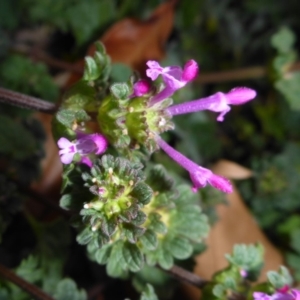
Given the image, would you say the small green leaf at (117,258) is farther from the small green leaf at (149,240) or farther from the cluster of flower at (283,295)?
the cluster of flower at (283,295)

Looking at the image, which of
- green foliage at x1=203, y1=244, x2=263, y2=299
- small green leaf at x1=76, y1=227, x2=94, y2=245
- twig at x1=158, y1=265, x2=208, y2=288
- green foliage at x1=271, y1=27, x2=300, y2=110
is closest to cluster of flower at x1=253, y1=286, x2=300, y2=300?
green foliage at x1=203, y1=244, x2=263, y2=299

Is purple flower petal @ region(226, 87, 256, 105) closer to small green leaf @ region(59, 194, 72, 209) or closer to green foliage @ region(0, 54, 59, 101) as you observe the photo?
small green leaf @ region(59, 194, 72, 209)

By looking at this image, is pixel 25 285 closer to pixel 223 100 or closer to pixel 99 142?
pixel 99 142

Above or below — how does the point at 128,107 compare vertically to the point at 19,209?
above

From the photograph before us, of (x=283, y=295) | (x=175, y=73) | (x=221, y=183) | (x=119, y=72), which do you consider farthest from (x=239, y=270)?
(x=119, y=72)

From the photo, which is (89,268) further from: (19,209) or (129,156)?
(129,156)

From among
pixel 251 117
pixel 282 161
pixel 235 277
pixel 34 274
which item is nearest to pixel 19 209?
pixel 34 274
